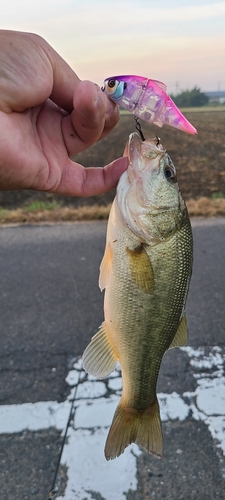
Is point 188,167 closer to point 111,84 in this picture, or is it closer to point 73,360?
point 73,360

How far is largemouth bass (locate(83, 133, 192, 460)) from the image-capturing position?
1689 millimetres

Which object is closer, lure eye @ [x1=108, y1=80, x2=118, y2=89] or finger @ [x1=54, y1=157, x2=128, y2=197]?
lure eye @ [x1=108, y1=80, x2=118, y2=89]

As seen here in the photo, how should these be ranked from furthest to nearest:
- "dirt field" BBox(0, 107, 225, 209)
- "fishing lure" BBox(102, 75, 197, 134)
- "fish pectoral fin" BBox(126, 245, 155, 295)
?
"dirt field" BBox(0, 107, 225, 209), "fish pectoral fin" BBox(126, 245, 155, 295), "fishing lure" BBox(102, 75, 197, 134)

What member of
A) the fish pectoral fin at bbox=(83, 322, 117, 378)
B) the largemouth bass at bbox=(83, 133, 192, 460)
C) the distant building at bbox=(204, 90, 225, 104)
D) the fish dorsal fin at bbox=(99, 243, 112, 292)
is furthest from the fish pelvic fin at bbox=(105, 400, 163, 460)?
the distant building at bbox=(204, 90, 225, 104)

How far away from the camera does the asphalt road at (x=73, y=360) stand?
8.11 ft

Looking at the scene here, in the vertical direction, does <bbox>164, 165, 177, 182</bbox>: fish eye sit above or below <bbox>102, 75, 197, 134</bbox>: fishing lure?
below

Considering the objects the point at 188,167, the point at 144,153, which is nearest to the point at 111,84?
the point at 144,153

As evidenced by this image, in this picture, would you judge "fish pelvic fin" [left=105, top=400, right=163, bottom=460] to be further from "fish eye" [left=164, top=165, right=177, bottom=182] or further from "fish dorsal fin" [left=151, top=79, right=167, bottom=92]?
"fish dorsal fin" [left=151, top=79, right=167, bottom=92]

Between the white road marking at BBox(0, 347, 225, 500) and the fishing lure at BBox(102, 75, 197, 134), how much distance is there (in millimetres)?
1944

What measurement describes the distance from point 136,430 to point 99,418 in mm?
1069

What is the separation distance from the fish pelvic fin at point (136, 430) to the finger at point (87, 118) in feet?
3.78

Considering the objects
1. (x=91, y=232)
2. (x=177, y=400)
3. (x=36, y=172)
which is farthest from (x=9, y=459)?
(x=91, y=232)

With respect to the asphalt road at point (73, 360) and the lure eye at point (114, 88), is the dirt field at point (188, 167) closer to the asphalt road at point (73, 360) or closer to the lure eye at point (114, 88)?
the asphalt road at point (73, 360)

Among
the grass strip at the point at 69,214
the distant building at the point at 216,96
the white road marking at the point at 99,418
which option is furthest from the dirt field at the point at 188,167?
the distant building at the point at 216,96
